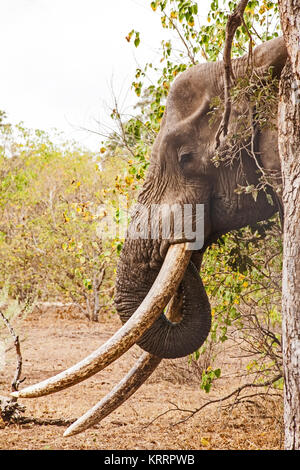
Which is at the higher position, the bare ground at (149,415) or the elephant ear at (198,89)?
the elephant ear at (198,89)

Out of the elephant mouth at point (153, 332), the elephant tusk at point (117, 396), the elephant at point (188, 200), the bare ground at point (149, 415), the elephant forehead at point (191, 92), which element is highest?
the elephant forehead at point (191, 92)

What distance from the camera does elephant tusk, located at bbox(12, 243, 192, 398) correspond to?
290cm

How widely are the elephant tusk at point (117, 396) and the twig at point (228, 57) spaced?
156 cm

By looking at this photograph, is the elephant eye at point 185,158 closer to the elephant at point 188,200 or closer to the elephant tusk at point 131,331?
the elephant at point 188,200

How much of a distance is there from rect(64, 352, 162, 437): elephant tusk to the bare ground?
471 millimetres

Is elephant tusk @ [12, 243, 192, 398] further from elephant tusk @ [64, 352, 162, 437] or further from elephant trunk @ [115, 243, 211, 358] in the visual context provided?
elephant tusk @ [64, 352, 162, 437]

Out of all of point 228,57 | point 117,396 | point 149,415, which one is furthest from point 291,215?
point 149,415

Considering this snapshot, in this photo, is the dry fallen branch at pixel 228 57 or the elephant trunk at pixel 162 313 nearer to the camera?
the dry fallen branch at pixel 228 57

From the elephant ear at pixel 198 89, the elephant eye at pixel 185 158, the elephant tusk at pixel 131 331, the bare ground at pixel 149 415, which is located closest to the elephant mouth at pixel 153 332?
the elephant tusk at pixel 131 331

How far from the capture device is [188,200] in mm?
3578

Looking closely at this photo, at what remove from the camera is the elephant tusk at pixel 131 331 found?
2.90m

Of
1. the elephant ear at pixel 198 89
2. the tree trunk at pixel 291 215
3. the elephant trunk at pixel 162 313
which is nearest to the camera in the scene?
the tree trunk at pixel 291 215

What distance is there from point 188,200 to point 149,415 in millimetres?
2828

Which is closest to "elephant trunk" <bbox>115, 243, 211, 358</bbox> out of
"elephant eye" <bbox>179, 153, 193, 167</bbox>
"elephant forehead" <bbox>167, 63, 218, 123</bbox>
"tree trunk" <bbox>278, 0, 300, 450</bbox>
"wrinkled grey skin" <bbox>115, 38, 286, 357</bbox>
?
"wrinkled grey skin" <bbox>115, 38, 286, 357</bbox>
